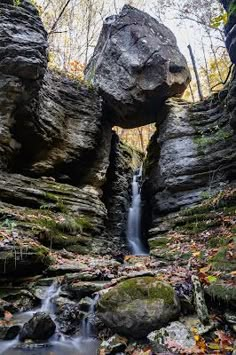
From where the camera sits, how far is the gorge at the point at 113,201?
4827 mm

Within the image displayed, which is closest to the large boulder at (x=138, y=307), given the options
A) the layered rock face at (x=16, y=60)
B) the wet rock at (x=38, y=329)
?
the wet rock at (x=38, y=329)

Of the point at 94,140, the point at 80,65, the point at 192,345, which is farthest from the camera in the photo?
the point at 80,65

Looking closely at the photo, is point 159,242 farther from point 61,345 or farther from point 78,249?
point 61,345

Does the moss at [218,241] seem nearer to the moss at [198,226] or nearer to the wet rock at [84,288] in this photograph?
the moss at [198,226]

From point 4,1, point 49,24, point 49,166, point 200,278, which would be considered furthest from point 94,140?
point 49,24

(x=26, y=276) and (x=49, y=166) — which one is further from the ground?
(x=49, y=166)

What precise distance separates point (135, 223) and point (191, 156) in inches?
177

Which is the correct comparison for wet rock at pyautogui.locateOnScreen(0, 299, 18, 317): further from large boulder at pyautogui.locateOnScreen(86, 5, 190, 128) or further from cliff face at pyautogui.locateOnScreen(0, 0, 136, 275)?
large boulder at pyautogui.locateOnScreen(86, 5, 190, 128)

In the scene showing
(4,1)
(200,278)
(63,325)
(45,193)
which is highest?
(4,1)

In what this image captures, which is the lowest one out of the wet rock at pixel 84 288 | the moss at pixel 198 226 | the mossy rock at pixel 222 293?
the wet rock at pixel 84 288

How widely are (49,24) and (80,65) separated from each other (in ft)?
14.3

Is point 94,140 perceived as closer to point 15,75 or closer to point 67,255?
point 15,75

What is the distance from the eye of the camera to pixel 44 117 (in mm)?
11898

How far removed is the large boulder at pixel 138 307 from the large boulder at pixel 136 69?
407 inches
